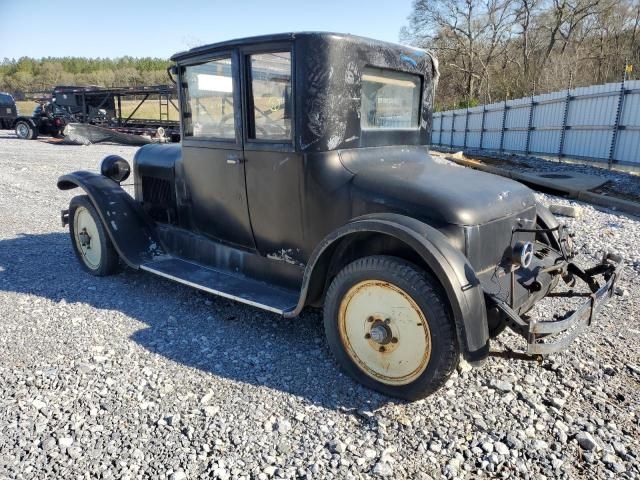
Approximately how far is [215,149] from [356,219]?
1462 millimetres

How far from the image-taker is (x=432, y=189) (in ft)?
9.16

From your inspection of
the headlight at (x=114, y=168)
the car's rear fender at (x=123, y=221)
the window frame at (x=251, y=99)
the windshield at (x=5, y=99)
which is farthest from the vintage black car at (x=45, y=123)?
the window frame at (x=251, y=99)

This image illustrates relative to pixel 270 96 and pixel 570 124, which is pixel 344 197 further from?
pixel 570 124

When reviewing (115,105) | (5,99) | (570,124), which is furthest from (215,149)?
(5,99)

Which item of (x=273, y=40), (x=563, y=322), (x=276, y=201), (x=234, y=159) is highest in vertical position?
(x=273, y=40)

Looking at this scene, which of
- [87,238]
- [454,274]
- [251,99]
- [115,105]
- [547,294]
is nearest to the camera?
[454,274]

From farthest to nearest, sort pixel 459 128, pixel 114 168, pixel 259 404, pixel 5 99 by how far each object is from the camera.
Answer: pixel 5 99, pixel 459 128, pixel 114 168, pixel 259 404

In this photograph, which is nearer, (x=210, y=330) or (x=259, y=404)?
(x=259, y=404)

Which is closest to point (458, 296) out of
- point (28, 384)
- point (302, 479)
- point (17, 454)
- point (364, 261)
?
point (364, 261)

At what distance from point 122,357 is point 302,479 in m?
1.60

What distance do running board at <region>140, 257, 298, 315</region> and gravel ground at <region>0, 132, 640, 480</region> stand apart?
31 centimetres

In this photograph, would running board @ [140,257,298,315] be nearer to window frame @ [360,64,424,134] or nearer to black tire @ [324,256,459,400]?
black tire @ [324,256,459,400]

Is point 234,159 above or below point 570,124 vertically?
below

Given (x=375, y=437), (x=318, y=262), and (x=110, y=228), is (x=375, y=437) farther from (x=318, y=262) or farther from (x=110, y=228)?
(x=110, y=228)
